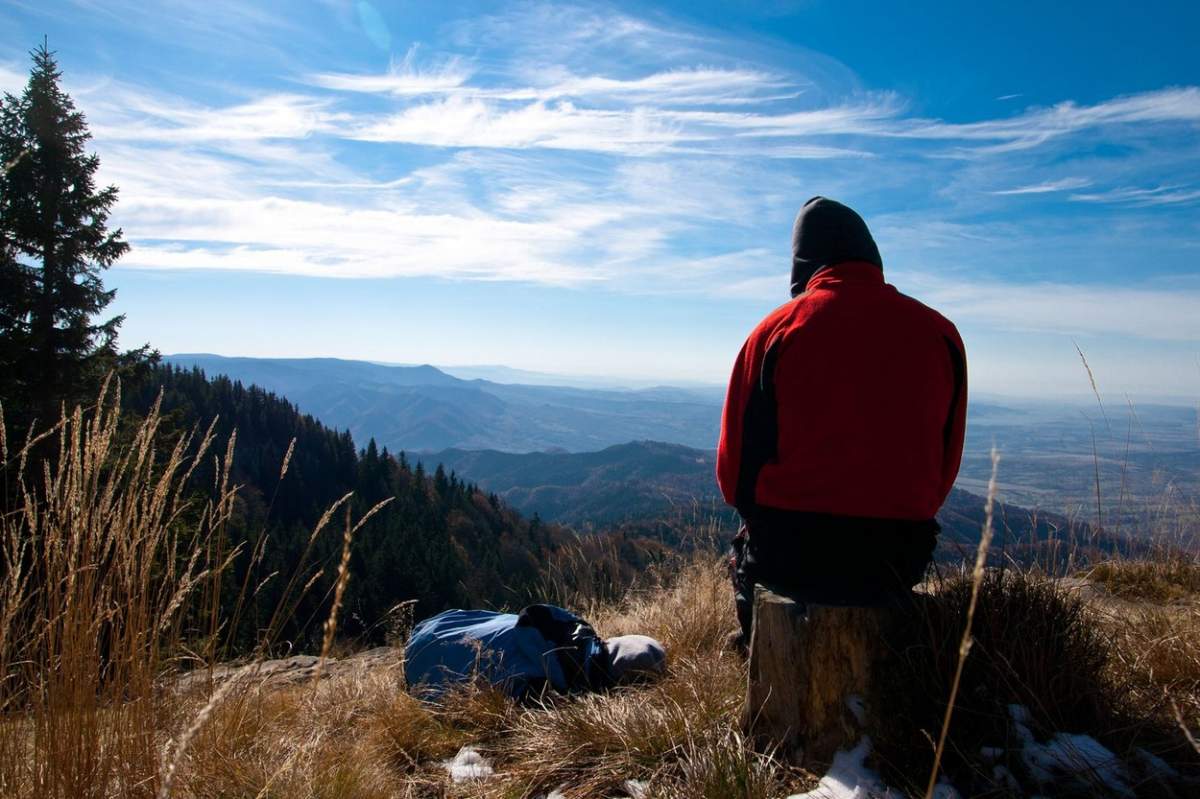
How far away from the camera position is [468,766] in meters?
2.76

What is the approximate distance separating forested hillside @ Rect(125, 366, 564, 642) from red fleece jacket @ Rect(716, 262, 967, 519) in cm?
3528

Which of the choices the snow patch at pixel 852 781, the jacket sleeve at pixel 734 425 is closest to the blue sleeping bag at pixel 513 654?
the jacket sleeve at pixel 734 425

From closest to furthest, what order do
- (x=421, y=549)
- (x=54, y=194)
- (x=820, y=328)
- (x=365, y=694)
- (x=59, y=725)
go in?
(x=59, y=725) < (x=820, y=328) < (x=365, y=694) < (x=54, y=194) < (x=421, y=549)

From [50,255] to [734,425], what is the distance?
13.4m

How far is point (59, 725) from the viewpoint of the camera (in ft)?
5.92

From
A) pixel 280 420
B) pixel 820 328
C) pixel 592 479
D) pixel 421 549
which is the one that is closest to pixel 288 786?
pixel 820 328

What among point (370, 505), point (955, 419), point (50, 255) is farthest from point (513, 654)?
point (370, 505)

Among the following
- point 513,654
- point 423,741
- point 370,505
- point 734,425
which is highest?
point 734,425

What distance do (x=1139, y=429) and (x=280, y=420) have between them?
8149cm

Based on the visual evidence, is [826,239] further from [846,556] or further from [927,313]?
[846,556]

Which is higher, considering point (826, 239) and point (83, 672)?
point (826, 239)

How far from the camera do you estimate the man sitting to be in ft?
11.1

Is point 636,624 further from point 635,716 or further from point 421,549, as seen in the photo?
point 421,549

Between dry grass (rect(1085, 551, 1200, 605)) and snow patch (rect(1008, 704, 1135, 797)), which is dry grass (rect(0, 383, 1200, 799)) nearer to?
snow patch (rect(1008, 704, 1135, 797))
